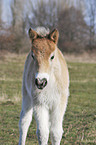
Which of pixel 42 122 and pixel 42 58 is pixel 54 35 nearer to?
pixel 42 58

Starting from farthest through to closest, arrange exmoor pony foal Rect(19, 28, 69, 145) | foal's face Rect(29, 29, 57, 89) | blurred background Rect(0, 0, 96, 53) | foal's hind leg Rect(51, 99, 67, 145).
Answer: blurred background Rect(0, 0, 96, 53), foal's hind leg Rect(51, 99, 67, 145), exmoor pony foal Rect(19, 28, 69, 145), foal's face Rect(29, 29, 57, 89)

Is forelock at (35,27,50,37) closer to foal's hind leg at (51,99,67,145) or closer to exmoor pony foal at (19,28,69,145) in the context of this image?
exmoor pony foal at (19,28,69,145)

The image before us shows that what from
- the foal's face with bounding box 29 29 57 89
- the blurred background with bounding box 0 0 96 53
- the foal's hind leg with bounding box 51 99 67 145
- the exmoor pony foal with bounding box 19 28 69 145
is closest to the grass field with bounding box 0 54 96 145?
the foal's hind leg with bounding box 51 99 67 145

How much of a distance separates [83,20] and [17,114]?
4183cm

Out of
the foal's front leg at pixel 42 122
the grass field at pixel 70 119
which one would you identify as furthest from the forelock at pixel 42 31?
the grass field at pixel 70 119

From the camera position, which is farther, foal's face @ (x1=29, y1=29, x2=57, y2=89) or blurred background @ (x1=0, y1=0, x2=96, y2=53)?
blurred background @ (x1=0, y1=0, x2=96, y2=53)

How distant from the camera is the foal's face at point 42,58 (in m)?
3.44

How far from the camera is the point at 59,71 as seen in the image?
427 cm

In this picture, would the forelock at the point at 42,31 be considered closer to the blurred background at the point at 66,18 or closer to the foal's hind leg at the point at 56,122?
the foal's hind leg at the point at 56,122

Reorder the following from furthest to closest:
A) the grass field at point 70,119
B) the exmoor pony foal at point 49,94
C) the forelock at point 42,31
→ the grass field at point 70,119 → the forelock at point 42,31 → the exmoor pony foal at point 49,94

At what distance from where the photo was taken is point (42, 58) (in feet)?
11.7

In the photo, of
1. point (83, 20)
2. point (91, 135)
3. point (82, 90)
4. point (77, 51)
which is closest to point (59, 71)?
point (91, 135)

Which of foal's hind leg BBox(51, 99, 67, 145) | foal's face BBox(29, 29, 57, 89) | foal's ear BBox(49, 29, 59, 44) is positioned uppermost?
foal's ear BBox(49, 29, 59, 44)

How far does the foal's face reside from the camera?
3.44 meters
